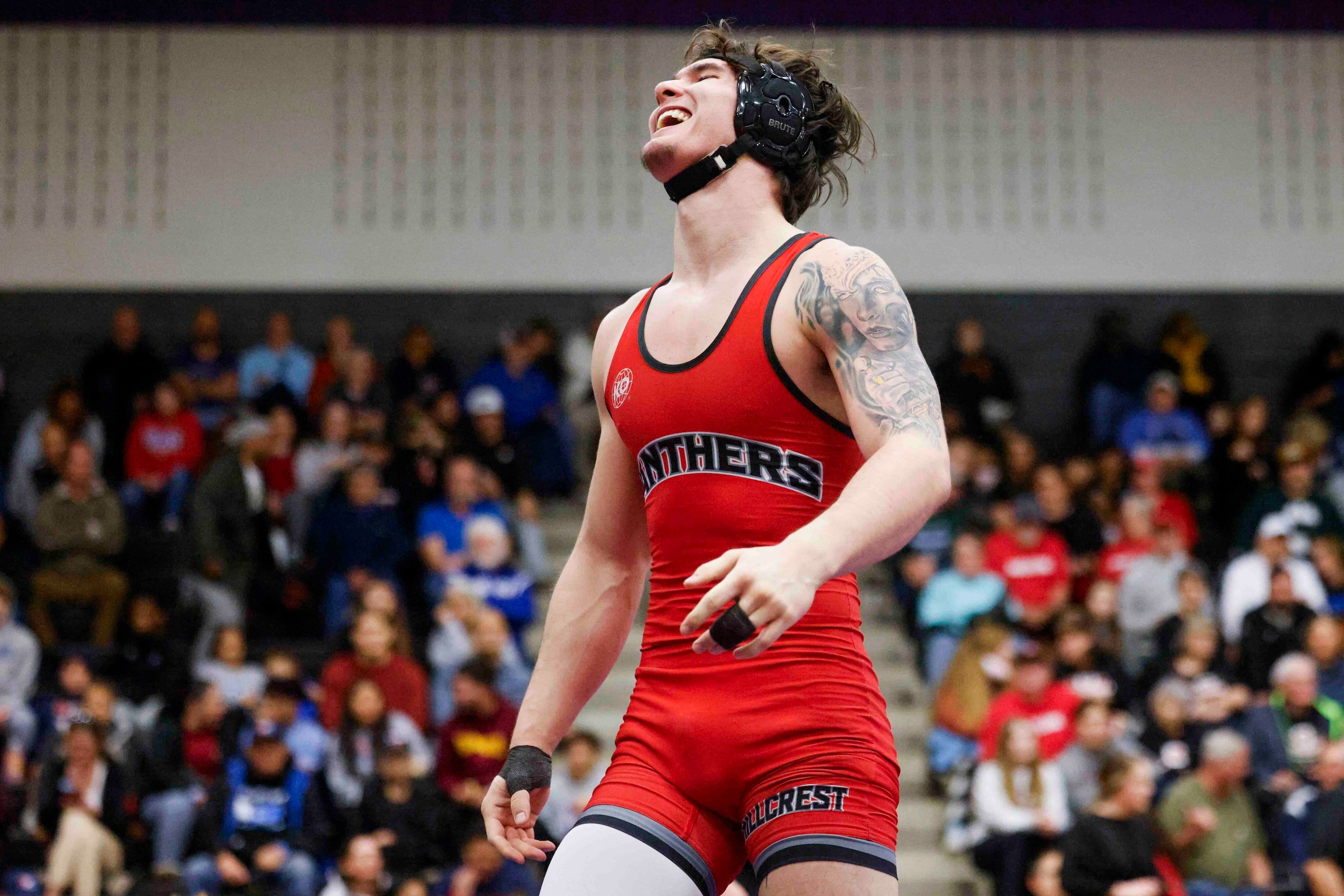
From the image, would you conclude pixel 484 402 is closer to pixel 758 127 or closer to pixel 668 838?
pixel 758 127

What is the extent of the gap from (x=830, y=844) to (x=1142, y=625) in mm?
8612

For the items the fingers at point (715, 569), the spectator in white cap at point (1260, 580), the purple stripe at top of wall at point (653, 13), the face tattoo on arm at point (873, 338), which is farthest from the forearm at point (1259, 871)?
the purple stripe at top of wall at point (653, 13)

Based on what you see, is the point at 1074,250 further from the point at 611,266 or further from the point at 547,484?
the point at 547,484

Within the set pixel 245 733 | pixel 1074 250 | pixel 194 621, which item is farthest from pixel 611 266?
pixel 245 733

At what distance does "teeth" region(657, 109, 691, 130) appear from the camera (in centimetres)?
324

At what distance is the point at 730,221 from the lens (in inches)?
125

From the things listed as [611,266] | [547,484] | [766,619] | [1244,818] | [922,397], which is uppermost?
[611,266]

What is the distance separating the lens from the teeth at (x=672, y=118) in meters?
3.24

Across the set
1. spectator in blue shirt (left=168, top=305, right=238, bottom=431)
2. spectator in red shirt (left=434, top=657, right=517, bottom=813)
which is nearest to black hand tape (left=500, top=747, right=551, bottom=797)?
spectator in red shirt (left=434, top=657, right=517, bottom=813)

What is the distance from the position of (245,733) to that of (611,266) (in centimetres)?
667

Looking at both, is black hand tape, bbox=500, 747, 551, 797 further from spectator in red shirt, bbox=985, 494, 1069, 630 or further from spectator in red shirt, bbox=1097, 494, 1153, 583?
spectator in red shirt, bbox=1097, 494, 1153, 583

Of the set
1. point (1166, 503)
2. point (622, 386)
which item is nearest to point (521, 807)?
point (622, 386)

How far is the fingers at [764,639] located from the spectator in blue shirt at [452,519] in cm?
900

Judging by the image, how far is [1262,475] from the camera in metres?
13.1
